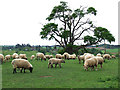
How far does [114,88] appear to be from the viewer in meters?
10.9

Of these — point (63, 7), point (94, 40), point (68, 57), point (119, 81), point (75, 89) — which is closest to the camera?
point (75, 89)

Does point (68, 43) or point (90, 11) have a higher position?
point (90, 11)

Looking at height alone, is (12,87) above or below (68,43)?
below

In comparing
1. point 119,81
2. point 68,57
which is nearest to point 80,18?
point 68,57

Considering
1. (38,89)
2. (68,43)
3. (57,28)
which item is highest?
(57,28)

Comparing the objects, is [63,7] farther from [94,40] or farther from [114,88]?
[114,88]

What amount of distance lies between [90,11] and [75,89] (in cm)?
3902

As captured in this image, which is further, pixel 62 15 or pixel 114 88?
pixel 62 15

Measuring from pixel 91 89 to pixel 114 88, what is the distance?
1.36 m

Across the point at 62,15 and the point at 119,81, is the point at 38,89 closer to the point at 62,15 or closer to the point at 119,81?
the point at 119,81

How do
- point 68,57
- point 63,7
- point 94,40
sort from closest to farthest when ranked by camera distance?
point 68,57 → point 94,40 → point 63,7

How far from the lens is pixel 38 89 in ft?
35.2

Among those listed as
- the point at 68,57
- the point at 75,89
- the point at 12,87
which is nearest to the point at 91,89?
the point at 75,89

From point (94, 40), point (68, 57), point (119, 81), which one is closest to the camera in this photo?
point (119, 81)
